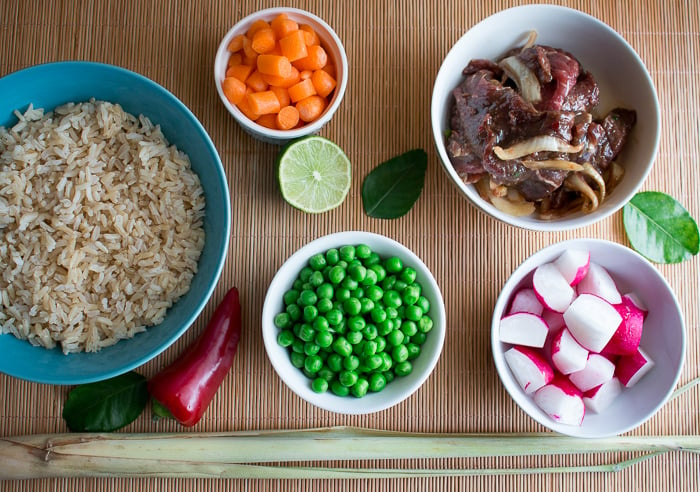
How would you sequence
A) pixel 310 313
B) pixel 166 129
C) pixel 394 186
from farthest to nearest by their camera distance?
1. pixel 394 186
2. pixel 166 129
3. pixel 310 313

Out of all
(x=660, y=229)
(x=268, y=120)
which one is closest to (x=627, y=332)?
(x=660, y=229)

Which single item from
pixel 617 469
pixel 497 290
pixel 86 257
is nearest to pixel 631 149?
pixel 497 290

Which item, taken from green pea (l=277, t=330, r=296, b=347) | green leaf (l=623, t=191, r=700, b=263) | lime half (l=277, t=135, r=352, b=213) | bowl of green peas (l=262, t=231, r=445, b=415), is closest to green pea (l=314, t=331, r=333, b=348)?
bowl of green peas (l=262, t=231, r=445, b=415)

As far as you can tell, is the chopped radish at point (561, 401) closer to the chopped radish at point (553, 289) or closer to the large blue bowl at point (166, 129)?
the chopped radish at point (553, 289)

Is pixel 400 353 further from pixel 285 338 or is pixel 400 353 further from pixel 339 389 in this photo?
pixel 285 338

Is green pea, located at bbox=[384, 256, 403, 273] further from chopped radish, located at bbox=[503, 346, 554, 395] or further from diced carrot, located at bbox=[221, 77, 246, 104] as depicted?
diced carrot, located at bbox=[221, 77, 246, 104]
